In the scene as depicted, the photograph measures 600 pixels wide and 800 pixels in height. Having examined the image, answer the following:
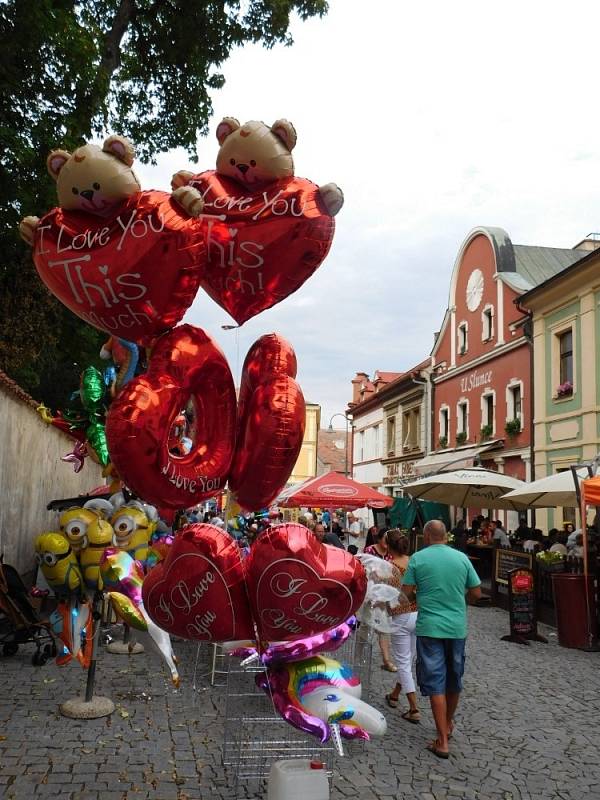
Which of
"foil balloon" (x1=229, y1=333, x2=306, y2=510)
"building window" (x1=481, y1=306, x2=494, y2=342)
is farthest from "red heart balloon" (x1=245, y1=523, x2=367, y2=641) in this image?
"building window" (x1=481, y1=306, x2=494, y2=342)

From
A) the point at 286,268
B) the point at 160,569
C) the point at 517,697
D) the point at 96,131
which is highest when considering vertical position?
the point at 96,131

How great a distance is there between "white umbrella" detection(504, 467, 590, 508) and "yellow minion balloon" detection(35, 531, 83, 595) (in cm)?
790

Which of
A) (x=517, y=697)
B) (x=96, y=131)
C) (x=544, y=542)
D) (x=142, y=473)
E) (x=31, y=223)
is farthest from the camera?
(x=544, y=542)

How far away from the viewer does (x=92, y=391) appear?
23.9ft

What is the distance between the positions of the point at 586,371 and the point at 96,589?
50.1ft

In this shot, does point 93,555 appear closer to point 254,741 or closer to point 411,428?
point 254,741

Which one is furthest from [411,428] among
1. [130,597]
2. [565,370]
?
[130,597]

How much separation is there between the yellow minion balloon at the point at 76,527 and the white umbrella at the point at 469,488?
926 cm

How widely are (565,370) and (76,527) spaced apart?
1657 cm

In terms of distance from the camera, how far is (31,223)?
3305 millimetres

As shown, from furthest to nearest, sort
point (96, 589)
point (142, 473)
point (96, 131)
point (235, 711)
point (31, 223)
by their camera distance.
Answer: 1. point (96, 131)
2. point (96, 589)
3. point (235, 711)
4. point (31, 223)
5. point (142, 473)

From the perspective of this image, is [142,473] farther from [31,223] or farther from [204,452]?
[31,223]

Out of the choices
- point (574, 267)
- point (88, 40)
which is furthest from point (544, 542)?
point (88, 40)

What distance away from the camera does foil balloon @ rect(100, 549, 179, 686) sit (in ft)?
15.2
